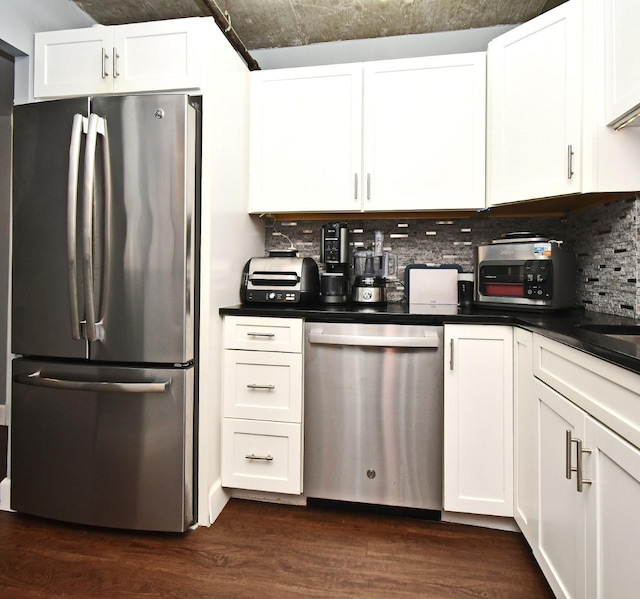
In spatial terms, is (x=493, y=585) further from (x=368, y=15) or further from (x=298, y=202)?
(x=368, y=15)

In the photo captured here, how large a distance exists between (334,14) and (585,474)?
2449mm

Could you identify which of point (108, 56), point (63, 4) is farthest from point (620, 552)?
point (63, 4)

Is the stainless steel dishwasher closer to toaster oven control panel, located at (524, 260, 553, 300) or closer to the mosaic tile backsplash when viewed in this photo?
toaster oven control panel, located at (524, 260, 553, 300)

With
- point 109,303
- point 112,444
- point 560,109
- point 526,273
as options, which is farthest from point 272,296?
point 560,109

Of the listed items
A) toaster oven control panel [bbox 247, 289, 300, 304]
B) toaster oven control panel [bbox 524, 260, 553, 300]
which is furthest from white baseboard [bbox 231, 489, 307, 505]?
toaster oven control panel [bbox 524, 260, 553, 300]

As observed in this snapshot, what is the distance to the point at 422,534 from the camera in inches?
68.3

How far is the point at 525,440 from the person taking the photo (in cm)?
159

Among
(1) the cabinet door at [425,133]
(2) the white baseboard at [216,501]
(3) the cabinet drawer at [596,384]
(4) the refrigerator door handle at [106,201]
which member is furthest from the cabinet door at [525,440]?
(4) the refrigerator door handle at [106,201]

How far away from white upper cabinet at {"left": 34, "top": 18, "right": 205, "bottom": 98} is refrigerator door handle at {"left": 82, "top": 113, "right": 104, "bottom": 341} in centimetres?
32

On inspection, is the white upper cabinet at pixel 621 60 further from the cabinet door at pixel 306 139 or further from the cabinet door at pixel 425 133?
the cabinet door at pixel 306 139

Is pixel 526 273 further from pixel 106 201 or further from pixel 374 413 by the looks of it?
pixel 106 201

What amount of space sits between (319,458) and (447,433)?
585mm

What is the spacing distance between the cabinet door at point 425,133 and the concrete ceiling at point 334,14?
14.7 inches

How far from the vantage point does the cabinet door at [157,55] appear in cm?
176
